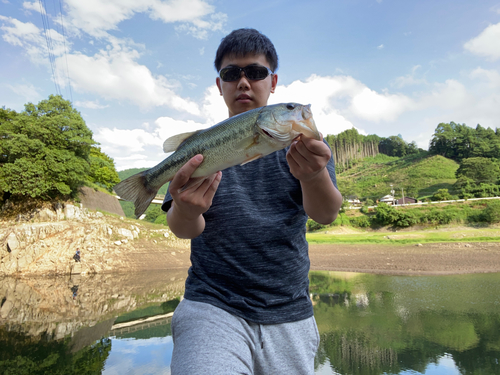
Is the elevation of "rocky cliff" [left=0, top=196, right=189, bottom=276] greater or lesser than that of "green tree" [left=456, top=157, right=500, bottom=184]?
lesser

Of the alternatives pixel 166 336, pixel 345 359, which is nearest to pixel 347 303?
pixel 345 359

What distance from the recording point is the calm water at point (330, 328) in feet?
25.9

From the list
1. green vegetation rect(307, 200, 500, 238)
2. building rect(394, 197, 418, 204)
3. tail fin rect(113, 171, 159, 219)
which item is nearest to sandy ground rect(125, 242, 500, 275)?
green vegetation rect(307, 200, 500, 238)

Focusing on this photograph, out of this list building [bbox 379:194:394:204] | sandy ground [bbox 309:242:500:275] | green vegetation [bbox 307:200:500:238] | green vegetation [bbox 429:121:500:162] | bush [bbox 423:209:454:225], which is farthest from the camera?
green vegetation [bbox 429:121:500:162]

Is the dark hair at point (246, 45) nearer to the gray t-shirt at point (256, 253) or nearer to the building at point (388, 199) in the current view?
the gray t-shirt at point (256, 253)

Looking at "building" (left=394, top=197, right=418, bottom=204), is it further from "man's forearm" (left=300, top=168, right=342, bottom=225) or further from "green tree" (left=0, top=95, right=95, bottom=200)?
"man's forearm" (left=300, top=168, right=342, bottom=225)

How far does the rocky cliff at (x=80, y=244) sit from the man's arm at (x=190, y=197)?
24904 millimetres

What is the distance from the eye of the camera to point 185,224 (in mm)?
2477

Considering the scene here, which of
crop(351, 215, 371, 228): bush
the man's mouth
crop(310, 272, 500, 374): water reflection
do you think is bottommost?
crop(310, 272, 500, 374): water reflection

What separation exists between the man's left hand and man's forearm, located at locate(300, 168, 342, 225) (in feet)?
0.43

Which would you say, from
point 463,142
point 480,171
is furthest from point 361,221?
point 463,142

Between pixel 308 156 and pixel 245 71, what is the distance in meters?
1.55

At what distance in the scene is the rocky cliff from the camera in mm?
23562

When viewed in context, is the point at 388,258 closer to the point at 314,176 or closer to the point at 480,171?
the point at 314,176
